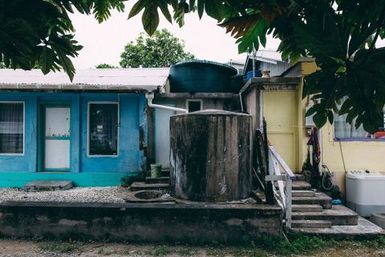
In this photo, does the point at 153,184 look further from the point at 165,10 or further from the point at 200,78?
the point at 165,10

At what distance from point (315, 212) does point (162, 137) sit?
5247mm

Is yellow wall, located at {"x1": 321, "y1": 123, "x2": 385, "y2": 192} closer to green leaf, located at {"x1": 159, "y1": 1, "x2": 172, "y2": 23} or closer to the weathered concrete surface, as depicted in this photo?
the weathered concrete surface

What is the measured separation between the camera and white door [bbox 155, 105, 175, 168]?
34.7ft

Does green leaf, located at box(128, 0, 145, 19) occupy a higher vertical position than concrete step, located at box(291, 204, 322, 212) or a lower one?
higher

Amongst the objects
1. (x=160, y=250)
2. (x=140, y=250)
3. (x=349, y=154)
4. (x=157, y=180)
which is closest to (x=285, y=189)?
(x=160, y=250)

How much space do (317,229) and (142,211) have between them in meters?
3.23

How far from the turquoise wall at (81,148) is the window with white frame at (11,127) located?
0.23 meters

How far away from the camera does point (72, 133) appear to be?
9898mm

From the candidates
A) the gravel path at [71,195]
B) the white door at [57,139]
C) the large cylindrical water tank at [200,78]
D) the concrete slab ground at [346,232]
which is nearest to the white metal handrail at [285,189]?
the concrete slab ground at [346,232]

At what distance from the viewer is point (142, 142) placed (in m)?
9.65

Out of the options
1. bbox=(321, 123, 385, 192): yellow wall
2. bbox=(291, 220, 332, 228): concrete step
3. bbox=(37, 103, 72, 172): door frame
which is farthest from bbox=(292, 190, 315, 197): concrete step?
bbox=(37, 103, 72, 172): door frame

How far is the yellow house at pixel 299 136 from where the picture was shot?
8260 mm

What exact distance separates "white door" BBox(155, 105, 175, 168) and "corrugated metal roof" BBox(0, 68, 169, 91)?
105 centimetres

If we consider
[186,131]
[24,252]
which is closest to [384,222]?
[186,131]
